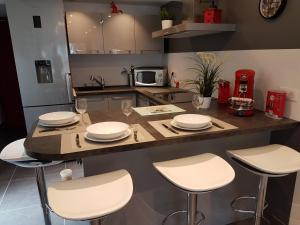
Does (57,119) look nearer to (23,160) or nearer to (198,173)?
(23,160)

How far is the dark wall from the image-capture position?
5.15ft

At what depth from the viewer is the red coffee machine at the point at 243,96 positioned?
1715 millimetres

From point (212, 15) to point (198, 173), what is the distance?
5.28ft

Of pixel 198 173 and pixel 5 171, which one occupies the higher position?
pixel 198 173

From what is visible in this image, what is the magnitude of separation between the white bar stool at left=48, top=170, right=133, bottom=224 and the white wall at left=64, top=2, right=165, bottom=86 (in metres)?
2.85

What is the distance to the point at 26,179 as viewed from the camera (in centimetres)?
→ 267

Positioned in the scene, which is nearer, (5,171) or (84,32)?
(5,171)

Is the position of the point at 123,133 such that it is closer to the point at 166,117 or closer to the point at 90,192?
the point at 90,192

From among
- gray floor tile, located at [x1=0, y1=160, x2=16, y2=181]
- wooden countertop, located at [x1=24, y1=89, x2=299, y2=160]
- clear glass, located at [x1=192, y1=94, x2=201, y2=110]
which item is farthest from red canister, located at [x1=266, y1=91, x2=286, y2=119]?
gray floor tile, located at [x1=0, y1=160, x2=16, y2=181]

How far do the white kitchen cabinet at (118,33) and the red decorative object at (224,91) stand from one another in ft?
6.07

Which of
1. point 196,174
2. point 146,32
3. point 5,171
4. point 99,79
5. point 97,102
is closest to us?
point 196,174

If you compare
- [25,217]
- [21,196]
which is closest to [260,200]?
[25,217]

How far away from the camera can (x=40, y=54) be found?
2912mm

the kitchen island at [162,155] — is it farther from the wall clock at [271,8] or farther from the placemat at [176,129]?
the wall clock at [271,8]
